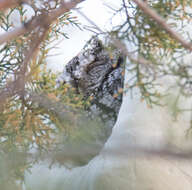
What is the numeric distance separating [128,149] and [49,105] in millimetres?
262

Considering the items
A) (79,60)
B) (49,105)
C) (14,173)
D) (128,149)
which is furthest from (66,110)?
(79,60)

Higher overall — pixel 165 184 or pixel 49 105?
pixel 49 105

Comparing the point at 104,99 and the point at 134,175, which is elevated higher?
the point at 104,99

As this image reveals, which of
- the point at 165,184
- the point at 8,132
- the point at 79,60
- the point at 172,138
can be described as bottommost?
the point at 165,184

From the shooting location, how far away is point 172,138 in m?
0.64

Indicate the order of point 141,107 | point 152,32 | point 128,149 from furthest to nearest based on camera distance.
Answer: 1. point 141,107
2. point 152,32
3. point 128,149

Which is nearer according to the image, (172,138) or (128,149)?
(128,149)

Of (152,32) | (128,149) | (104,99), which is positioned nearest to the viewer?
(128,149)

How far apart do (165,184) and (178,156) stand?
1.02 feet

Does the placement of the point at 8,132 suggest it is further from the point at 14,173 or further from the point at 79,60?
the point at 79,60

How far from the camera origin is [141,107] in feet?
2.52

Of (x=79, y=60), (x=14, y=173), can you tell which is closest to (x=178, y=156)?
(x=14, y=173)

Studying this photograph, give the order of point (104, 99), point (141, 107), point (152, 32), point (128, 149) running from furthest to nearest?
point (104, 99) < point (141, 107) < point (152, 32) < point (128, 149)

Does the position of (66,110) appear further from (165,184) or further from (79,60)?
(79,60)
